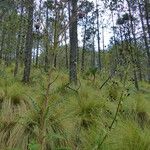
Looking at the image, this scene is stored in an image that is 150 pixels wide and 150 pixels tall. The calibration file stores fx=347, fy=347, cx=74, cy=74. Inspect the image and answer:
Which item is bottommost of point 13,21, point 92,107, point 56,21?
point 92,107

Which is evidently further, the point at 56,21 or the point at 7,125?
the point at 7,125

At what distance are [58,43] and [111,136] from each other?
2.36 m

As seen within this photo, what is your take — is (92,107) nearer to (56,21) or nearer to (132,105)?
(132,105)

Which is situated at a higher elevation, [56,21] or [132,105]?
[56,21]

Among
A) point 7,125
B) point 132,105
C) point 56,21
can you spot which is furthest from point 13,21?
point 56,21

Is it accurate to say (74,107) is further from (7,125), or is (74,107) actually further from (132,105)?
(132,105)

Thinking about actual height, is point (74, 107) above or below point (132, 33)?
below

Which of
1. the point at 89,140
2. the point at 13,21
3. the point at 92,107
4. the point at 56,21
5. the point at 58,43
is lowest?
the point at 89,140

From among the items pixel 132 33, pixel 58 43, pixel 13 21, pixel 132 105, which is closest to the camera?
→ pixel 58 43

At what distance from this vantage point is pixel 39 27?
367cm

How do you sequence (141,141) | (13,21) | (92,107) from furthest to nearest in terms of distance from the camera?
(13,21)
(92,107)
(141,141)

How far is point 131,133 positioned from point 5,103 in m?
2.90

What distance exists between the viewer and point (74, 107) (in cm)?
661

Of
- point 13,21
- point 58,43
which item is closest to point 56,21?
point 58,43
